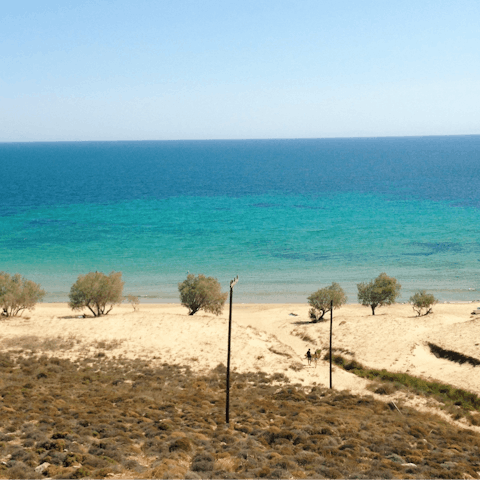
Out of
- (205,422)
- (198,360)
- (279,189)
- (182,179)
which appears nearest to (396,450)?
(205,422)

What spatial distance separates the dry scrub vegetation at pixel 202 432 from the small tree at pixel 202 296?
14.1 meters

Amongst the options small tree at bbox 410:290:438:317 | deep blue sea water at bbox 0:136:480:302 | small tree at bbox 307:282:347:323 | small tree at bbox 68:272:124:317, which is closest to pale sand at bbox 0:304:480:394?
small tree at bbox 410:290:438:317

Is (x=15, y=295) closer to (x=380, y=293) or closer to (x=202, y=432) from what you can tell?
(x=202, y=432)

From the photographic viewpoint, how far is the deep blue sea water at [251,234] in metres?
57.9

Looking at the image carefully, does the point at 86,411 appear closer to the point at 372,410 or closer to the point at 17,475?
the point at 17,475

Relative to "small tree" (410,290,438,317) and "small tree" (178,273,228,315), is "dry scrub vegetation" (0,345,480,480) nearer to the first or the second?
"small tree" (178,273,228,315)

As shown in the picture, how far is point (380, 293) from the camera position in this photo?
4434cm

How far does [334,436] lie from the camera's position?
19219mm

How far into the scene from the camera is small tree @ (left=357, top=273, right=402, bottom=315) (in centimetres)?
4453

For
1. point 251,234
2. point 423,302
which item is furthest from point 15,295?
point 251,234

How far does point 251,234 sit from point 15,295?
46.8 metres

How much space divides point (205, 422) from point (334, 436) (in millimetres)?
5622

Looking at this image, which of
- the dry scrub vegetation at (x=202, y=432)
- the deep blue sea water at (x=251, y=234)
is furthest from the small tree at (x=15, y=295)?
the dry scrub vegetation at (x=202, y=432)

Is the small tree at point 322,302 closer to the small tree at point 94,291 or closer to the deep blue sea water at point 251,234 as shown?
the deep blue sea water at point 251,234
